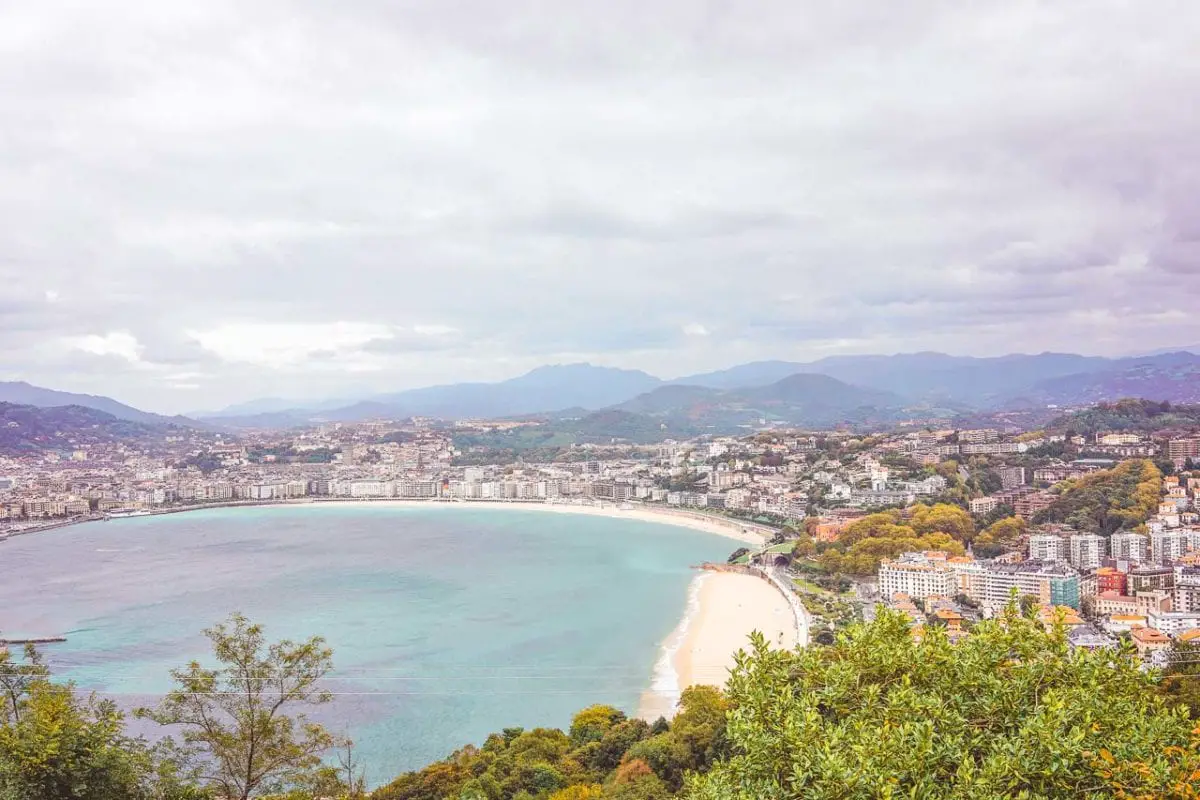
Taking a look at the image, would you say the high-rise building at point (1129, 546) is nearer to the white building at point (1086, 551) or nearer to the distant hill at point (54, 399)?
the white building at point (1086, 551)

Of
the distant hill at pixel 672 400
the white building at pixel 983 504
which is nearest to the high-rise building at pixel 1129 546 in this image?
the white building at pixel 983 504

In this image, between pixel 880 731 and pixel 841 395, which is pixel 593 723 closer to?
pixel 880 731

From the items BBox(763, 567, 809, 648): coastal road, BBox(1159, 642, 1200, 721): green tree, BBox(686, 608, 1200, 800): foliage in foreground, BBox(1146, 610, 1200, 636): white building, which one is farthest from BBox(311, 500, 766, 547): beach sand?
BBox(686, 608, 1200, 800): foliage in foreground

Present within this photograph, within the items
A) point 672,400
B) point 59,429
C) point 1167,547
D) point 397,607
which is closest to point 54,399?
point 59,429

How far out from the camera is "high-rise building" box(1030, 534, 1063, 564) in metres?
20.6

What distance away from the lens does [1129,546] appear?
20.1 meters

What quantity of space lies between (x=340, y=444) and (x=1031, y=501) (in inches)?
2431

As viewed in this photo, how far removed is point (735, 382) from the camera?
190500 millimetres

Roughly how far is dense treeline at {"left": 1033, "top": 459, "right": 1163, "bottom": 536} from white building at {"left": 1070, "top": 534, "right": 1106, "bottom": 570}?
2383 millimetres

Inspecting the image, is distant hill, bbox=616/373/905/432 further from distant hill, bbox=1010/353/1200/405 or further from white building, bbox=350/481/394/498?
white building, bbox=350/481/394/498

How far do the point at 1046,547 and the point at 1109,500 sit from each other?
5371 millimetres

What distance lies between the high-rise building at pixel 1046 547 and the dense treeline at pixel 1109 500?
2528 millimetres

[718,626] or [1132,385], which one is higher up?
[1132,385]

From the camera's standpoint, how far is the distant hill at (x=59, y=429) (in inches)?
2473
